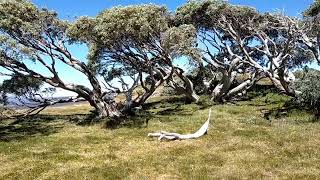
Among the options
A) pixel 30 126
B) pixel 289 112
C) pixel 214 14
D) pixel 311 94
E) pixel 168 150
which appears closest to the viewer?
pixel 168 150

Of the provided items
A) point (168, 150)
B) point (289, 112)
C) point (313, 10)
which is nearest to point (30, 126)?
point (168, 150)

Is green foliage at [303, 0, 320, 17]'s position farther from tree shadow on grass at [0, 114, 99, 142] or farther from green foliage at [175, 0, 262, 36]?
tree shadow on grass at [0, 114, 99, 142]

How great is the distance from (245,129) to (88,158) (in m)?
12.5

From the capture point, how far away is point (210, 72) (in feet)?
197

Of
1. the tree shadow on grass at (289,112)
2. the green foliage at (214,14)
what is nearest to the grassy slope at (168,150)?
the tree shadow on grass at (289,112)

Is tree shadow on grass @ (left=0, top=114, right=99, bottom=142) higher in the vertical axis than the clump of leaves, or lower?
lower

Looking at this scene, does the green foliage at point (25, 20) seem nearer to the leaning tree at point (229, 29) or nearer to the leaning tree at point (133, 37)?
the leaning tree at point (133, 37)

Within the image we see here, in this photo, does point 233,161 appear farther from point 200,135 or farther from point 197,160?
point 200,135

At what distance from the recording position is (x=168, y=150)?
27.1m

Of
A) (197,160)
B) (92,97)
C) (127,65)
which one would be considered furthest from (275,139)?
(127,65)

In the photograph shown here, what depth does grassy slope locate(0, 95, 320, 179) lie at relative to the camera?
22.5 meters

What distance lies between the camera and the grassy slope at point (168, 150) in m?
22.5

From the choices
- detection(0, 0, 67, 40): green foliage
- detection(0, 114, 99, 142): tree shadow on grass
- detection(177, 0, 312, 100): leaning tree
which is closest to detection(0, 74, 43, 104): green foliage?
detection(0, 114, 99, 142): tree shadow on grass

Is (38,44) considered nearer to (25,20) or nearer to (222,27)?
(25,20)
